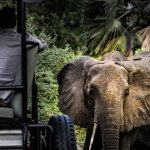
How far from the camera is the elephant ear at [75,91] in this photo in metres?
11.8

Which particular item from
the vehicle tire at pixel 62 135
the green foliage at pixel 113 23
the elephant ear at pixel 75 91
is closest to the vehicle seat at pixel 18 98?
the vehicle tire at pixel 62 135

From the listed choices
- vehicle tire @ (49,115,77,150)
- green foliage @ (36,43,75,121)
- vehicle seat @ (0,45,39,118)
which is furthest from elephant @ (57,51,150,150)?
vehicle seat @ (0,45,39,118)

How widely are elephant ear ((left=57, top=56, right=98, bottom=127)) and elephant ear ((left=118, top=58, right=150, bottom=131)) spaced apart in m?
0.66

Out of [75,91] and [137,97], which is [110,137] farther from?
[75,91]

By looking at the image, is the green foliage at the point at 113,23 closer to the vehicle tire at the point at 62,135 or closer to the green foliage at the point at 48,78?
the green foliage at the point at 48,78

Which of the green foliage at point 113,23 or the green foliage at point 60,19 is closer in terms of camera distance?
the green foliage at point 113,23

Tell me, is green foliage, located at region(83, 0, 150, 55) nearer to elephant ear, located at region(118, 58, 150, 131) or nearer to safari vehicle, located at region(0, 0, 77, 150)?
elephant ear, located at region(118, 58, 150, 131)

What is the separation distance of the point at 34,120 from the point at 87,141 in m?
5.38

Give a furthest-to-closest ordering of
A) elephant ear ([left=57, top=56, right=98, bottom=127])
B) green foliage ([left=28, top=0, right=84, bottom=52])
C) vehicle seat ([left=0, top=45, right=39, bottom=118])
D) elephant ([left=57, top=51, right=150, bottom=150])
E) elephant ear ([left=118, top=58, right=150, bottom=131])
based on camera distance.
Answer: green foliage ([left=28, top=0, right=84, bottom=52]) < elephant ear ([left=57, top=56, right=98, bottom=127]) < elephant ear ([left=118, top=58, right=150, bottom=131]) < elephant ([left=57, top=51, right=150, bottom=150]) < vehicle seat ([left=0, top=45, right=39, bottom=118])

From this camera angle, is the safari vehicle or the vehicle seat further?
the vehicle seat

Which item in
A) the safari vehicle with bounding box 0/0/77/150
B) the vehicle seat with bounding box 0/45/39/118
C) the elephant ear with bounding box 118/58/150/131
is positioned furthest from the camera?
the elephant ear with bounding box 118/58/150/131

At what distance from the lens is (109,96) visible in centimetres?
1066

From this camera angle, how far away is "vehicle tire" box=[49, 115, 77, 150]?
6.34 meters

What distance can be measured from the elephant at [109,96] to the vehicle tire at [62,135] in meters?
3.25
